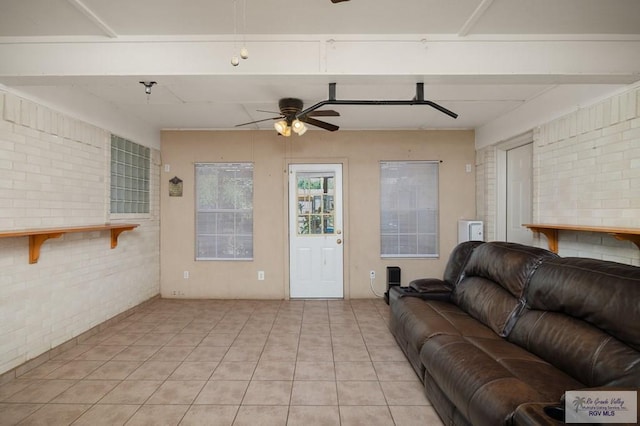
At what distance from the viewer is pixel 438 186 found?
474cm

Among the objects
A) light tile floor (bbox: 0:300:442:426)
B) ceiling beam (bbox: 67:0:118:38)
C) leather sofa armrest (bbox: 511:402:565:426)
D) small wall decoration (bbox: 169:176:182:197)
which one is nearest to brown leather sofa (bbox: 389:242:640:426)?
leather sofa armrest (bbox: 511:402:565:426)

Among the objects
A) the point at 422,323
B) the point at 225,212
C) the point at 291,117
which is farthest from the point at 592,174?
the point at 225,212

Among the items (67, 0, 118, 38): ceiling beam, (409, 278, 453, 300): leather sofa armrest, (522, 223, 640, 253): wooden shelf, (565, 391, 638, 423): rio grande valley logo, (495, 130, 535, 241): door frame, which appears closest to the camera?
(565, 391, 638, 423): rio grande valley logo

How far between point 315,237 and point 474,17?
130 inches

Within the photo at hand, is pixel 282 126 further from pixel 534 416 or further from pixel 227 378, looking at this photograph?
pixel 534 416

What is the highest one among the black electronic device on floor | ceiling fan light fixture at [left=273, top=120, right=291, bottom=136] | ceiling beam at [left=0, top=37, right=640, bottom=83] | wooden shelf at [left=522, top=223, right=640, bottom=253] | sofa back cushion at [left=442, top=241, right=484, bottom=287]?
ceiling beam at [left=0, top=37, right=640, bottom=83]

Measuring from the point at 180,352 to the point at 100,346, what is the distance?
0.85 m

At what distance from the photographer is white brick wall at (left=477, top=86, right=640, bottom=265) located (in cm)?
246

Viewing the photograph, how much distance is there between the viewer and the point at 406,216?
4.75 meters

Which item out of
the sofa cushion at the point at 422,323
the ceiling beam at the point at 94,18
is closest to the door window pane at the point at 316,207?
the sofa cushion at the point at 422,323

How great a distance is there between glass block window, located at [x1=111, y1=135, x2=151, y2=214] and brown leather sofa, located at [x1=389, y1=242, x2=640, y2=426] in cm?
356

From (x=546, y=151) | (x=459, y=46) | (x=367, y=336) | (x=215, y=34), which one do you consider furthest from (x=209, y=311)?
(x=546, y=151)

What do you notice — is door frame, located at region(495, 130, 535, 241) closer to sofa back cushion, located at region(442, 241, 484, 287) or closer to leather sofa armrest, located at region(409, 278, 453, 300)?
sofa back cushion, located at region(442, 241, 484, 287)

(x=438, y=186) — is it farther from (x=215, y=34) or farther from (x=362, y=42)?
(x=215, y=34)
